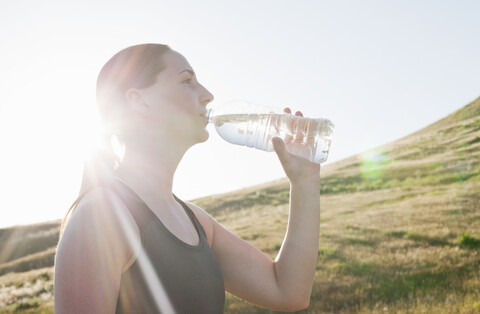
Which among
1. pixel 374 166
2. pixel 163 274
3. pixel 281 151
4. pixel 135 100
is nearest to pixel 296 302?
pixel 281 151

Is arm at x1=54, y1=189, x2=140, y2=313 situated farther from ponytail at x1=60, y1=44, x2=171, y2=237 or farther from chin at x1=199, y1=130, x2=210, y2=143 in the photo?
chin at x1=199, y1=130, x2=210, y2=143

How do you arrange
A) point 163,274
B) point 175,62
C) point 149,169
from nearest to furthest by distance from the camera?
point 163,274
point 149,169
point 175,62

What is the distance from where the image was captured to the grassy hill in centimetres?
855

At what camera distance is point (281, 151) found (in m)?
3.02

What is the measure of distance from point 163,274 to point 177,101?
1087mm

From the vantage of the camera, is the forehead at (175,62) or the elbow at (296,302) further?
the elbow at (296,302)

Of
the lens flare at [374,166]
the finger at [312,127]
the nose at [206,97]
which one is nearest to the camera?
the nose at [206,97]

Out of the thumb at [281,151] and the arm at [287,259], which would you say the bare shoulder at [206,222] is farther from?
the thumb at [281,151]

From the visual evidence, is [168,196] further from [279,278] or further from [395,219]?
[395,219]

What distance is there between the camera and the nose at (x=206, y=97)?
2.86 meters

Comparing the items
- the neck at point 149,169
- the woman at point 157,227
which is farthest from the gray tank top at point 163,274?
the neck at point 149,169

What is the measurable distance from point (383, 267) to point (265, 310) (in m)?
3.28

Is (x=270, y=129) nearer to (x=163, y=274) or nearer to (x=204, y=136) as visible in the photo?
(x=204, y=136)

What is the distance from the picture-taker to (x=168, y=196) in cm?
282
